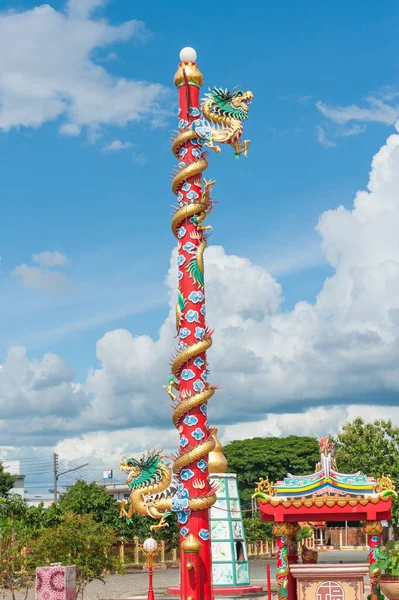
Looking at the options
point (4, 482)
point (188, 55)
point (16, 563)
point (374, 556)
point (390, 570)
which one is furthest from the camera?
point (4, 482)

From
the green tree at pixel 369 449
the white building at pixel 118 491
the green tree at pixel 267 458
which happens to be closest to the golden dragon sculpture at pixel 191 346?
the green tree at pixel 369 449

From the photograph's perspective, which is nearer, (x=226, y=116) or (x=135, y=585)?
(x=226, y=116)

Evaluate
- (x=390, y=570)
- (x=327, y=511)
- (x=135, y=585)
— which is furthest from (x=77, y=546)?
(x=135, y=585)

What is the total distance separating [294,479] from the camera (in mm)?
22000

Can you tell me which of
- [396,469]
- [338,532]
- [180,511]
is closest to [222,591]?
[180,511]

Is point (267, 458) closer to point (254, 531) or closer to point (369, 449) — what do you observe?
point (254, 531)

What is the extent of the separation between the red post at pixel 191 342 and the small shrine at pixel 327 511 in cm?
176

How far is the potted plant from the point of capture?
18.5m

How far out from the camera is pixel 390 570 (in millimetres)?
18891

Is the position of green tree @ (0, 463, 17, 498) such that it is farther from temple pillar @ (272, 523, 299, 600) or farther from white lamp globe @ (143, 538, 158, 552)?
temple pillar @ (272, 523, 299, 600)

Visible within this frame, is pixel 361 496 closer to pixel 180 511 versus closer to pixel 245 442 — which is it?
pixel 180 511

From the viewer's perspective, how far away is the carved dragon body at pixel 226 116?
24.2 metres

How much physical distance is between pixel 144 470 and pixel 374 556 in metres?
7.03

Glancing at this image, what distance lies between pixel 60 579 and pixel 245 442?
5599 centimetres
